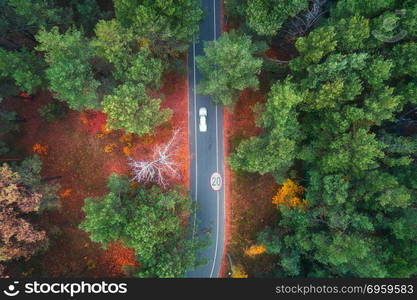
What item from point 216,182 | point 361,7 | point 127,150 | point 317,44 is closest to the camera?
point 317,44

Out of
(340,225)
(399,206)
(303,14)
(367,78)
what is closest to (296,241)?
(340,225)

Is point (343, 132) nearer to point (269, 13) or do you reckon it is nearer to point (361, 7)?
point (361, 7)

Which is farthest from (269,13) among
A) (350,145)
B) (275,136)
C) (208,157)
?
(208,157)

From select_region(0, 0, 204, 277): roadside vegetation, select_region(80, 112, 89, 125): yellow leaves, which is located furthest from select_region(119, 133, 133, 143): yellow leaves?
select_region(80, 112, 89, 125): yellow leaves

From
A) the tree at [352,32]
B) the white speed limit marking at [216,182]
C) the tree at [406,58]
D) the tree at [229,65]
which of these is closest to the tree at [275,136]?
the tree at [229,65]

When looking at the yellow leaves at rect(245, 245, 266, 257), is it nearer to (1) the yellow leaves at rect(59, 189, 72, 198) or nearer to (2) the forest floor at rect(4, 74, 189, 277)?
(2) the forest floor at rect(4, 74, 189, 277)
